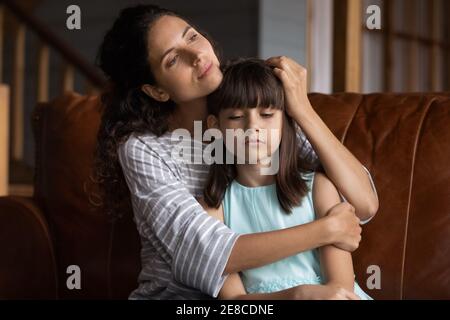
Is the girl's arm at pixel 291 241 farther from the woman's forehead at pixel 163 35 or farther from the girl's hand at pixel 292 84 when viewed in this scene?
the woman's forehead at pixel 163 35

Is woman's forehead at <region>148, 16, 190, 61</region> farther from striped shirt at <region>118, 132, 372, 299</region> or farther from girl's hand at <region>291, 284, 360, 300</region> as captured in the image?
girl's hand at <region>291, 284, 360, 300</region>

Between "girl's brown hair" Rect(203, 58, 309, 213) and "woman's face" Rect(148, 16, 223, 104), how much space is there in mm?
30

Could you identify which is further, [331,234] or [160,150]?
[160,150]

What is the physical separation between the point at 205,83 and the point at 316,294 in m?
0.47

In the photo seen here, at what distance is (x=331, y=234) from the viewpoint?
1.33m

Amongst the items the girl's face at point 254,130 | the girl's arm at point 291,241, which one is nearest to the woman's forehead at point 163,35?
the girl's face at point 254,130

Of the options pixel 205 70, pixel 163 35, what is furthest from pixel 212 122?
pixel 163 35

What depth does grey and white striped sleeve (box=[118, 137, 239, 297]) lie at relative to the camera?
1.37 meters

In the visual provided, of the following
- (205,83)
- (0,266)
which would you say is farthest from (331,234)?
(0,266)

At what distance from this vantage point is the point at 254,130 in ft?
4.44

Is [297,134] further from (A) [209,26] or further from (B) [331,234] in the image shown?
(A) [209,26]

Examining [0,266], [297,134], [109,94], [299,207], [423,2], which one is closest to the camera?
[299,207]

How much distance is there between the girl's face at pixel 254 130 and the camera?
136 centimetres

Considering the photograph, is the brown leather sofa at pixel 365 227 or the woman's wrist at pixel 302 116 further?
the brown leather sofa at pixel 365 227
